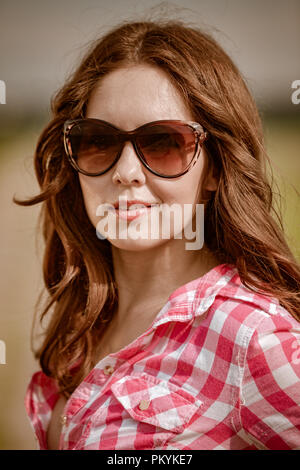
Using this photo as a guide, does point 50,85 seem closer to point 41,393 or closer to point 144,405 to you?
point 41,393

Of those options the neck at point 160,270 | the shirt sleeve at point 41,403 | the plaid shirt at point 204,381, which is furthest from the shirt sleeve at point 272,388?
the shirt sleeve at point 41,403

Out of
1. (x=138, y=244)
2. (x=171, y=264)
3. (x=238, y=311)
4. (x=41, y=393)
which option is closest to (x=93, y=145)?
(x=138, y=244)

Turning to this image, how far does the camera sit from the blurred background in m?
1.60

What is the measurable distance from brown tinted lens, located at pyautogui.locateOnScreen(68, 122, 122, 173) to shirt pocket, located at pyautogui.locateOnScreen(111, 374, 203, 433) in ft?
1.90

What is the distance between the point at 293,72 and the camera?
5.42 feet

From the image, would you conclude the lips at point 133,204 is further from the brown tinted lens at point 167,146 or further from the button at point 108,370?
the button at point 108,370

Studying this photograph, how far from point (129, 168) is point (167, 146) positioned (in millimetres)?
115

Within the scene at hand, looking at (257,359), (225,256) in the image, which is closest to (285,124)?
(225,256)

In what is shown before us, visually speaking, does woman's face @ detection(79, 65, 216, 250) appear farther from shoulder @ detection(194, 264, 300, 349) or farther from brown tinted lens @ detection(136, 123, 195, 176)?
shoulder @ detection(194, 264, 300, 349)

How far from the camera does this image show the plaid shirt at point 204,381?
107 cm

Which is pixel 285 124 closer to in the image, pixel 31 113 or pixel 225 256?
pixel 225 256

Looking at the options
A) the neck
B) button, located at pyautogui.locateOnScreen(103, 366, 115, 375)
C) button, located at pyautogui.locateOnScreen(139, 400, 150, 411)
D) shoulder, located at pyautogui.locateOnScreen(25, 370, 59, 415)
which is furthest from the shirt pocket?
shoulder, located at pyautogui.locateOnScreen(25, 370, 59, 415)

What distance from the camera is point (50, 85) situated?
6.27 ft

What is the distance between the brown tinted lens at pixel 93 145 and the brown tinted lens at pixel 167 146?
0.08 meters
